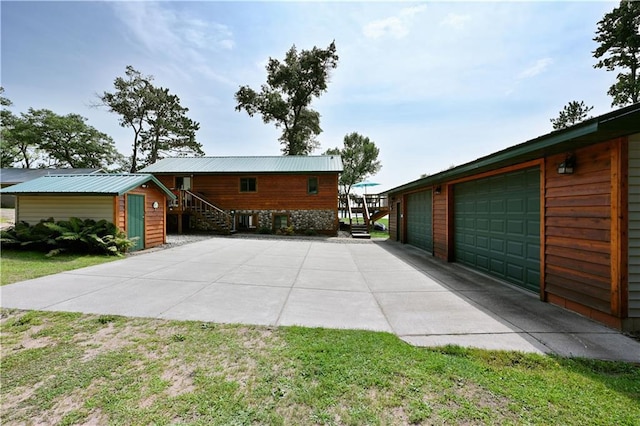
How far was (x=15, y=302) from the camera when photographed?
420 cm

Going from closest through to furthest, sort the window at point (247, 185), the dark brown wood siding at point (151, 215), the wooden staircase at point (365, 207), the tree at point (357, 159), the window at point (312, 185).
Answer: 1. the dark brown wood siding at point (151, 215)
2. the wooden staircase at point (365, 207)
3. the window at point (312, 185)
4. the window at point (247, 185)
5. the tree at point (357, 159)

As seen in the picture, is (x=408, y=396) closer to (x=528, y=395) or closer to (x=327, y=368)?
(x=327, y=368)

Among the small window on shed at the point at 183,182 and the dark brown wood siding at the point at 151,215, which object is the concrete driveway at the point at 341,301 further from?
the small window on shed at the point at 183,182

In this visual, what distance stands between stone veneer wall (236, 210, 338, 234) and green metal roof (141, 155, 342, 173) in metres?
2.70

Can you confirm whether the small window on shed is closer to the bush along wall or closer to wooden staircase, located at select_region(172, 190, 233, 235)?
wooden staircase, located at select_region(172, 190, 233, 235)

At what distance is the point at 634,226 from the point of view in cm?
343

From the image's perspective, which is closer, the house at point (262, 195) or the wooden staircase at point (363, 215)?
the wooden staircase at point (363, 215)

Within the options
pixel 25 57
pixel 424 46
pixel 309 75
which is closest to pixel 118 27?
pixel 25 57

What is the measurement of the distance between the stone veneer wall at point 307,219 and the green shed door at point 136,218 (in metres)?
7.75

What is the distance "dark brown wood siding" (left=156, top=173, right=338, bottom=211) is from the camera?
1689 centimetres

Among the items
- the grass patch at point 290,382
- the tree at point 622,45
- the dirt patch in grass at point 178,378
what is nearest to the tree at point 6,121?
the grass patch at point 290,382

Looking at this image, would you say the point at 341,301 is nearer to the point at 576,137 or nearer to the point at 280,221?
the point at 576,137

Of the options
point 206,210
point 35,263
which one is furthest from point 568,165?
point 206,210

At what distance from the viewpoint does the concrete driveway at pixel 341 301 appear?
3271mm
